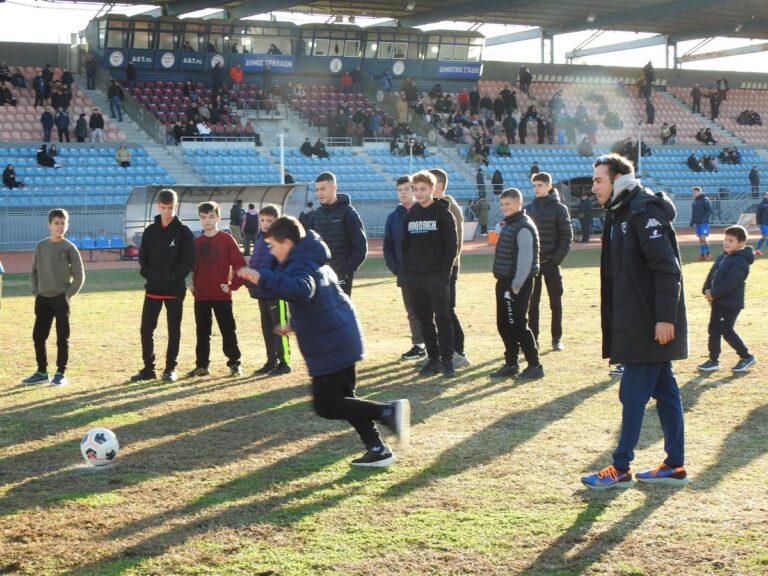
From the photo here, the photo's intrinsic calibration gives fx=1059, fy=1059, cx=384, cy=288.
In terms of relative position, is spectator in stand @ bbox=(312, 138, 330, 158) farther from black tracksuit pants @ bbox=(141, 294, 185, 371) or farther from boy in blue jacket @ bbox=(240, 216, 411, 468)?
boy in blue jacket @ bbox=(240, 216, 411, 468)

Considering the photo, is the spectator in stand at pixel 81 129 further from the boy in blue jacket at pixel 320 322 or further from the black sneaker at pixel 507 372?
the boy in blue jacket at pixel 320 322

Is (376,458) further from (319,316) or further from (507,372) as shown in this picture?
(507,372)

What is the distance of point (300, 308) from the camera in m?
6.68

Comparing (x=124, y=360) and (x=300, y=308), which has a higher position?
(x=300, y=308)

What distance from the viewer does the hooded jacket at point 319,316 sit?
21.7 ft

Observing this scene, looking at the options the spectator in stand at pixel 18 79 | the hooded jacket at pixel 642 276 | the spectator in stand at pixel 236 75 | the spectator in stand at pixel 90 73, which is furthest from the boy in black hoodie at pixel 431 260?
the spectator in stand at pixel 236 75

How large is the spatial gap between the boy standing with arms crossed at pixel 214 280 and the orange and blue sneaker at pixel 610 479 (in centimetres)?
512

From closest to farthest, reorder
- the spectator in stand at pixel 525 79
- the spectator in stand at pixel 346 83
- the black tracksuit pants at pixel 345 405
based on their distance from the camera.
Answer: the black tracksuit pants at pixel 345 405, the spectator in stand at pixel 346 83, the spectator in stand at pixel 525 79

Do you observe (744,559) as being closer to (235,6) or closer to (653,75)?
(235,6)

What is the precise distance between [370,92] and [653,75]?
1693 cm

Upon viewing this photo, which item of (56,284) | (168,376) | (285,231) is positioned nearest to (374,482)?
(285,231)

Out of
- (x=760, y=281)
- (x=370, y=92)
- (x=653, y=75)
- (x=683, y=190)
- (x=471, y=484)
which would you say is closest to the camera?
(x=471, y=484)

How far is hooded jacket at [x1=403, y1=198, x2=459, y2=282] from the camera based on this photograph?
32.9 ft

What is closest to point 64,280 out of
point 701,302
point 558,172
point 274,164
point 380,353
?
point 380,353
